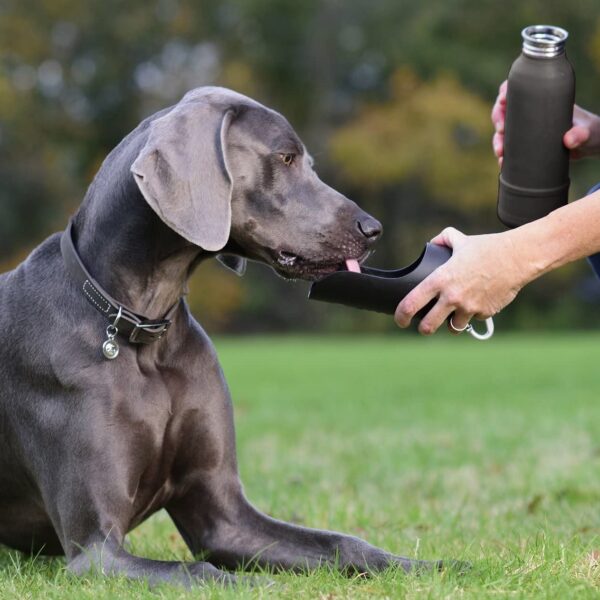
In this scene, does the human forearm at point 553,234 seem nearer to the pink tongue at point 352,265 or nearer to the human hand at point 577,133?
the pink tongue at point 352,265

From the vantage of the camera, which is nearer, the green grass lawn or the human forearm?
the green grass lawn

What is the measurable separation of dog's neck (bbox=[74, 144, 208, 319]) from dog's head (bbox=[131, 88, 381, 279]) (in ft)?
0.64

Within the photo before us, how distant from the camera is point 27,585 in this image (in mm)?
3385

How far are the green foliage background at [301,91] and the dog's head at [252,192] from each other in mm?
27656

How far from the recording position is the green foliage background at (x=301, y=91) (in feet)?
105

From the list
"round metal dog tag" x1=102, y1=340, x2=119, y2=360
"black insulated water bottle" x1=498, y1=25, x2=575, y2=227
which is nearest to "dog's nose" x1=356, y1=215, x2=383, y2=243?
"round metal dog tag" x1=102, y1=340, x2=119, y2=360

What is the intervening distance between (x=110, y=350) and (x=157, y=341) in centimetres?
19

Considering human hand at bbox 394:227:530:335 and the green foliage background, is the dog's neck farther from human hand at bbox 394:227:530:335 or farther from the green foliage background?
the green foliage background

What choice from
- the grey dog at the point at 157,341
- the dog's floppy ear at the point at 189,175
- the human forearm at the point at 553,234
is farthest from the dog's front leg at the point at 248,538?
the human forearm at the point at 553,234

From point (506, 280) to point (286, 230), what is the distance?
0.74 meters

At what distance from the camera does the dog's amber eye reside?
11.9ft

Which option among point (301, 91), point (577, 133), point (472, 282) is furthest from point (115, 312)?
point (301, 91)

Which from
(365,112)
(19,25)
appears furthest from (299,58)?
(19,25)

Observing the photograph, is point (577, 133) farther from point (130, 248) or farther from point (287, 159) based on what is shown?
point (130, 248)
